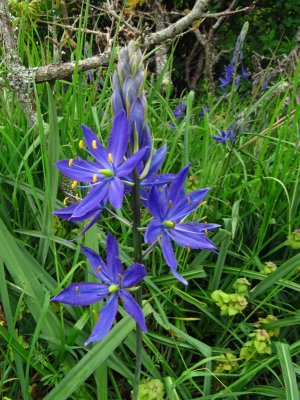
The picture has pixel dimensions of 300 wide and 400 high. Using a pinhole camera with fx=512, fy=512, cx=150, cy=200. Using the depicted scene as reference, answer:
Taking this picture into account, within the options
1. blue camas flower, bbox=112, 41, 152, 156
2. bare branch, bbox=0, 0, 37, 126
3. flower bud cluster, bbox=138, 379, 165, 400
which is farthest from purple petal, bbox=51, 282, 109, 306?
bare branch, bbox=0, 0, 37, 126

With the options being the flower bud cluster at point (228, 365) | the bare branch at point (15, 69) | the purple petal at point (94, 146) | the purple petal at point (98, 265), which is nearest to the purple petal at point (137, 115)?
the purple petal at point (94, 146)

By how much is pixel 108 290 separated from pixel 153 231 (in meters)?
0.18

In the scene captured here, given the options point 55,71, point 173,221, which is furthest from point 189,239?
point 55,71

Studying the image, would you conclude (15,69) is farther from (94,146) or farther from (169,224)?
(169,224)

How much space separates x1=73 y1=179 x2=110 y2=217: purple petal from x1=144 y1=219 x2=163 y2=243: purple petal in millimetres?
127

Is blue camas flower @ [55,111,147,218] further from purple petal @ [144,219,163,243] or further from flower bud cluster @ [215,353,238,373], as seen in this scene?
flower bud cluster @ [215,353,238,373]

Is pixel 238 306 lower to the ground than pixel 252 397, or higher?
higher

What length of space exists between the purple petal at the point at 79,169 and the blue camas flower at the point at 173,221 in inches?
6.4

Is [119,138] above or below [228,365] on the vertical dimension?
above

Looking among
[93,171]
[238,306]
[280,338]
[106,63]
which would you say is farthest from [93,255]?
[106,63]

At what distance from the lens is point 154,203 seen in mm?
1171

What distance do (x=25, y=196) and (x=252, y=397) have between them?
1.18 m

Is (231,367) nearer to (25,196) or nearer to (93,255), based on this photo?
(93,255)

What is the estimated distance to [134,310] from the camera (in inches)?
45.6
